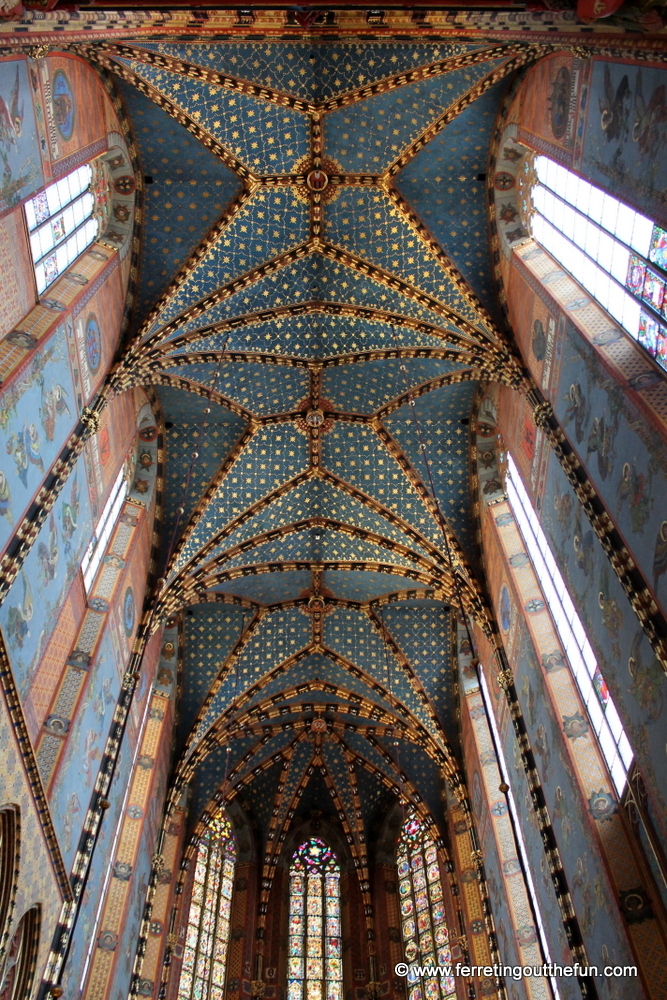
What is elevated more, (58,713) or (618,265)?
(618,265)

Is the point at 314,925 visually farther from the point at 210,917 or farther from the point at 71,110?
the point at 71,110

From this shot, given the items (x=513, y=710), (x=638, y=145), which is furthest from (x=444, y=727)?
(x=638, y=145)

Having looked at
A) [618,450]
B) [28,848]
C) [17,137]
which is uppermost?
[17,137]

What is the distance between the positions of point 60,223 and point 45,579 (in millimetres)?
5460

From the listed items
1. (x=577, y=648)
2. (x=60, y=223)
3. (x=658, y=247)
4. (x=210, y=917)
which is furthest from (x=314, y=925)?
(x=658, y=247)

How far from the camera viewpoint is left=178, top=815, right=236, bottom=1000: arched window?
63.2 feet

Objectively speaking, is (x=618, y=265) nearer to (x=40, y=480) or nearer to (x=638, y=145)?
(x=638, y=145)

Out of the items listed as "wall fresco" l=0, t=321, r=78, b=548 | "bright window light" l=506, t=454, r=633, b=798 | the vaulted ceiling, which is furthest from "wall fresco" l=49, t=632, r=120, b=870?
"bright window light" l=506, t=454, r=633, b=798

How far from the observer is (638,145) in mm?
9969

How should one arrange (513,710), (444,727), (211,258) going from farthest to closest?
(444,727) < (211,258) < (513,710)

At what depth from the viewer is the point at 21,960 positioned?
1116 centimetres

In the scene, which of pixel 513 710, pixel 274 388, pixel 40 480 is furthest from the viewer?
pixel 274 388

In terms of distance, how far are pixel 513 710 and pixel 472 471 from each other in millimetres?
5612

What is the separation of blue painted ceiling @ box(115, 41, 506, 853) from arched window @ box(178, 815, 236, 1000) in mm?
1221
